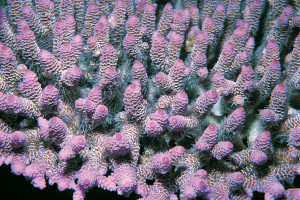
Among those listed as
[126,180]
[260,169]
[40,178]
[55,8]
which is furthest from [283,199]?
[55,8]

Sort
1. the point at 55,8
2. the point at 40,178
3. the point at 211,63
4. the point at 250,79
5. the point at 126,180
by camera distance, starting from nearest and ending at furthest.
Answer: the point at 126,180
the point at 40,178
the point at 250,79
the point at 55,8
the point at 211,63

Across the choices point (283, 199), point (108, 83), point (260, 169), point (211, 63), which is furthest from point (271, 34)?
point (108, 83)

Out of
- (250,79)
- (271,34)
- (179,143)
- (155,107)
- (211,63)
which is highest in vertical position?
(271,34)

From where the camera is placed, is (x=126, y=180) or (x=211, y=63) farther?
(x=211, y=63)

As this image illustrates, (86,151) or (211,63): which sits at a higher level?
(211,63)

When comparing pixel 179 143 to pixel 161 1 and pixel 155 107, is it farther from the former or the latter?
pixel 161 1

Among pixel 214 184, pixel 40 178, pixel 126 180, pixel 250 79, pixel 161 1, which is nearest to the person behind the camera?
pixel 126 180
